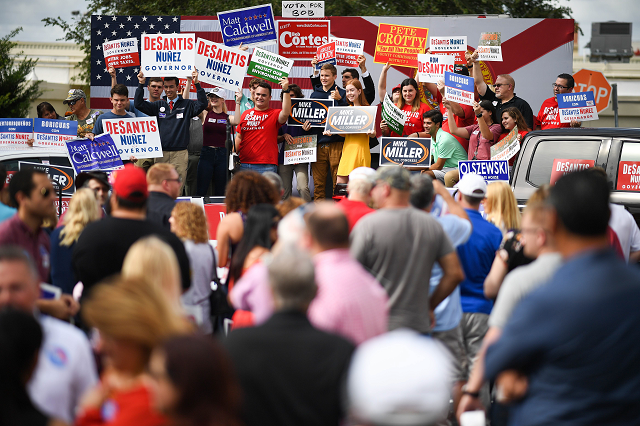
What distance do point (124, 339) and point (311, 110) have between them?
8.60 meters

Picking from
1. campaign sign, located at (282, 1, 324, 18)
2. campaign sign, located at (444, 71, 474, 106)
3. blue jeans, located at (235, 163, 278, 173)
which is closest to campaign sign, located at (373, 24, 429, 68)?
campaign sign, located at (282, 1, 324, 18)

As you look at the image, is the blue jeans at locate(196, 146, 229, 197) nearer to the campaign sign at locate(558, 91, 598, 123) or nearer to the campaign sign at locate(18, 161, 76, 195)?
the campaign sign at locate(18, 161, 76, 195)

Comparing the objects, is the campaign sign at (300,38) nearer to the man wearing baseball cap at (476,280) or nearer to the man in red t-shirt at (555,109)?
the man in red t-shirt at (555,109)

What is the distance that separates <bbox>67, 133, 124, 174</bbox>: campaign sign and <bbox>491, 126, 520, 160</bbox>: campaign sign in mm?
5095

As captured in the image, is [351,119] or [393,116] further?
[393,116]

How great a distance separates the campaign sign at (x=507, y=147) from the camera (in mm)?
9523

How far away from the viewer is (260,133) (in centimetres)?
1056

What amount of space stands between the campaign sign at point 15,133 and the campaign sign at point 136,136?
1369 mm

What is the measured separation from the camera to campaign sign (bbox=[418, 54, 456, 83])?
1123 centimetres

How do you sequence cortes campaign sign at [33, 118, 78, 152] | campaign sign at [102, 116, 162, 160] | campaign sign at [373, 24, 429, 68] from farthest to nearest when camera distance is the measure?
campaign sign at [373, 24, 429, 68]
cortes campaign sign at [33, 118, 78, 152]
campaign sign at [102, 116, 162, 160]

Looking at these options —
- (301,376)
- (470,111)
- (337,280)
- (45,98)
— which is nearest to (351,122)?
(470,111)

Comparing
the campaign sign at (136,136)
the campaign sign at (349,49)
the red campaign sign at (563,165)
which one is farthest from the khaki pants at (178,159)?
the red campaign sign at (563,165)

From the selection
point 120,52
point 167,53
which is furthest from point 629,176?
point 120,52

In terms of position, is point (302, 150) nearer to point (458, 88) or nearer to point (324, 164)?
point (324, 164)
